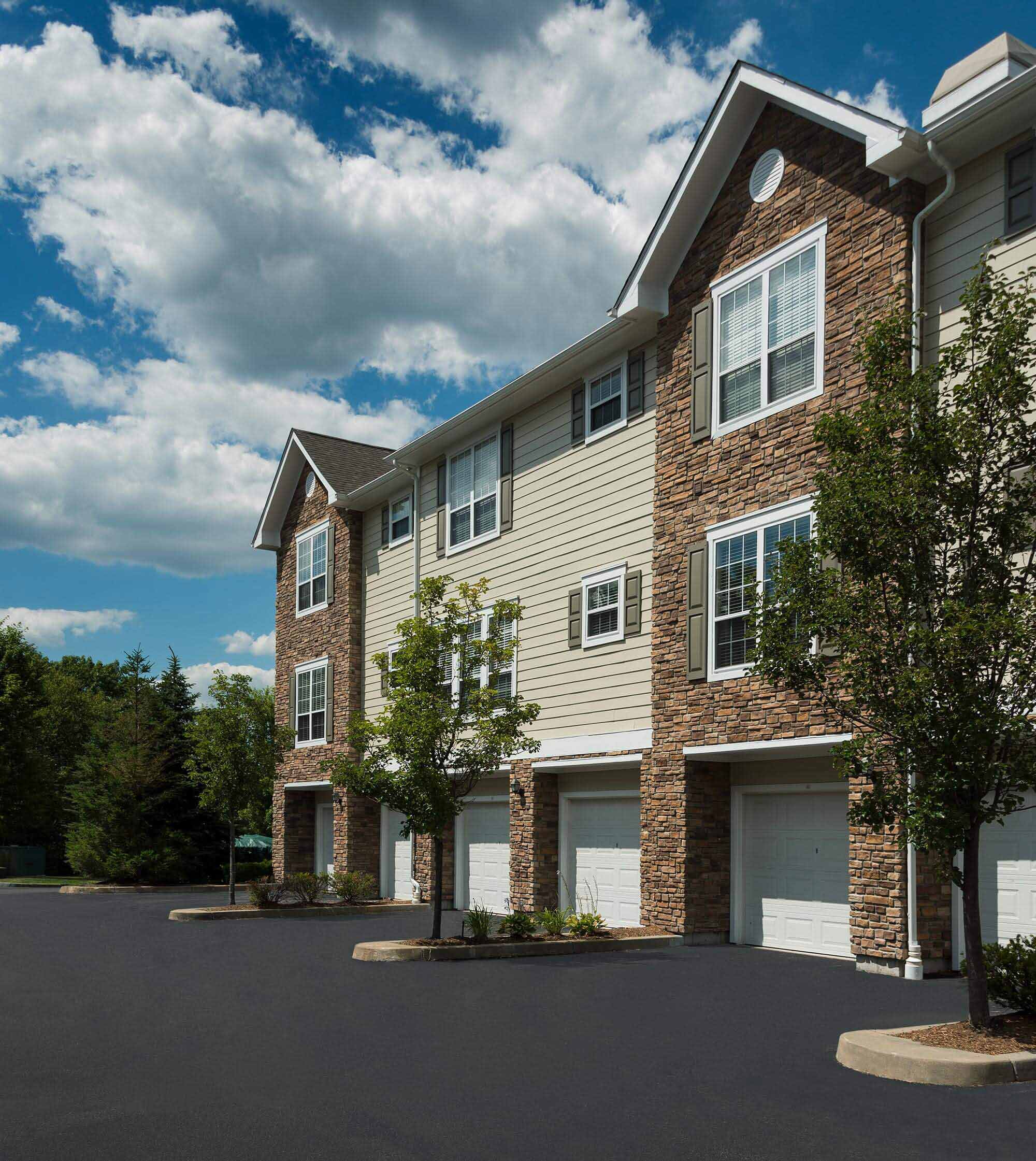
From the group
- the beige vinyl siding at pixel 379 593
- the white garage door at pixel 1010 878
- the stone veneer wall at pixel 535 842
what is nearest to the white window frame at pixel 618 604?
the stone veneer wall at pixel 535 842

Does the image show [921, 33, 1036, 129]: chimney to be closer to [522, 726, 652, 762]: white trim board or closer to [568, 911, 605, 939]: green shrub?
[522, 726, 652, 762]: white trim board

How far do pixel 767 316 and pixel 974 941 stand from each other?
32.5 ft

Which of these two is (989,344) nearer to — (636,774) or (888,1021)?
(888,1021)

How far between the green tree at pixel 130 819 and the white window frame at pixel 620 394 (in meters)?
21.3

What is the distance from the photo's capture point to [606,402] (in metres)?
20.4

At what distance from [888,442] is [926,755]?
258 centimetres

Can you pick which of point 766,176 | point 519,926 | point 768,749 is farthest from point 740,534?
point 519,926

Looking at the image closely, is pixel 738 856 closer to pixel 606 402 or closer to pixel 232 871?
pixel 606 402

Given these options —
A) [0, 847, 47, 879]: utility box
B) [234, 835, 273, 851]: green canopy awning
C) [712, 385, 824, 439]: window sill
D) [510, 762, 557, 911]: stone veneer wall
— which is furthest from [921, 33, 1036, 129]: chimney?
[0, 847, 47, 879]: utility box

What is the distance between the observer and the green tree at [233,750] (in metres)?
26.1

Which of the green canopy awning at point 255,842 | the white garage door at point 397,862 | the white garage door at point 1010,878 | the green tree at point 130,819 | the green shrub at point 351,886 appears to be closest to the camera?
the white garage door at point 1010,878

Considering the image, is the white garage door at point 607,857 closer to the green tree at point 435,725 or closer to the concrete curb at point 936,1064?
the green tree at point 435,725

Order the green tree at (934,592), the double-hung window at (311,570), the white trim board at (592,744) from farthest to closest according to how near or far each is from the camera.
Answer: the double-hung window at (311,570)
the white trim board at (592,744)
the green tree at (934,592)

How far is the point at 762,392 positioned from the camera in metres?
16.5
